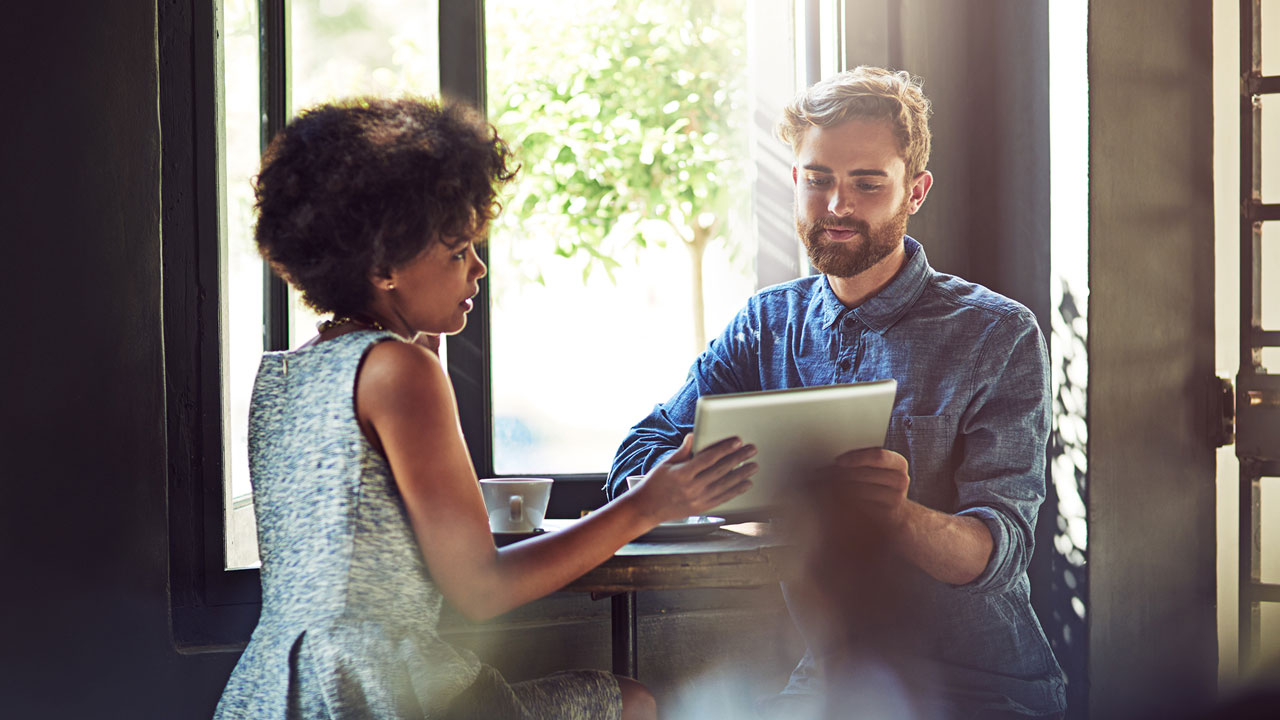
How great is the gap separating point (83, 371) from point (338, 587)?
49.8 inches

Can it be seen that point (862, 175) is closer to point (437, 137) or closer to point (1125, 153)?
point (1125, 153)

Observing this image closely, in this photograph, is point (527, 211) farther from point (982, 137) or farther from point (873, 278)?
point (982, 137)

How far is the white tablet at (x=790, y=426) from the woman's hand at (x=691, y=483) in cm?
2

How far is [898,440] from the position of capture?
6.15 feet

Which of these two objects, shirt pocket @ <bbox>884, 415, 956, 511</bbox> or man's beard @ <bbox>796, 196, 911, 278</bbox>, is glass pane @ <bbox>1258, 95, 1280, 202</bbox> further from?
shirt pocket @ <bbox>884, 415, 956, 511</bbox>

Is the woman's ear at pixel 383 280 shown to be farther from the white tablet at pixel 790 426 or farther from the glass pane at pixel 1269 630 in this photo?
the glass pane at pixel 1269 630

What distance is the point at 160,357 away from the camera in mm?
2223

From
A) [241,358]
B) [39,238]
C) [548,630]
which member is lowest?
[548,630]

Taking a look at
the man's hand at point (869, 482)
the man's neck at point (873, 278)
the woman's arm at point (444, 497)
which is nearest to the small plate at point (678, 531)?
the man's hand at point (869, 482)

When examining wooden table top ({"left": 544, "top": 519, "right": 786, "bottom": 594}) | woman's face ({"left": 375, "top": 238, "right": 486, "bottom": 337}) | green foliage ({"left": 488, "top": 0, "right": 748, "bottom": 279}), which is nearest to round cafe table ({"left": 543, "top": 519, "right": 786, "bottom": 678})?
wooden table top ({"left": 544, "top": 519, "right": 786, "bottom": 594})

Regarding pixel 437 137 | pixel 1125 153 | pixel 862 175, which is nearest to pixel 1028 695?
pixel 862 175

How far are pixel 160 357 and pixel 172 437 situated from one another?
7.5 inches

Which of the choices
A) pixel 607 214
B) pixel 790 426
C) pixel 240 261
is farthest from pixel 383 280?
pixel 607 214

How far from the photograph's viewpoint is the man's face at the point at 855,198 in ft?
6.46
